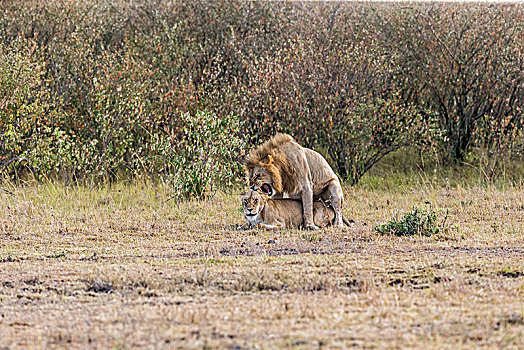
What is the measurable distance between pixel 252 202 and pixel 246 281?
3.27 metres

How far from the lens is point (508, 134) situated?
1669 centimetres

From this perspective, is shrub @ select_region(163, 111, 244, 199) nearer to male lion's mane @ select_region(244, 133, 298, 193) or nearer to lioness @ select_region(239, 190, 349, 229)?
male lion's mane @ select_region(244, 133, 298, 193)

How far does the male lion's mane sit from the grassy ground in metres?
0.69

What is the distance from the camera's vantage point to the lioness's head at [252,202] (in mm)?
10203

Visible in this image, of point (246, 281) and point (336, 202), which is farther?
point (336, 202)

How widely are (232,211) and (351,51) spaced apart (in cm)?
603

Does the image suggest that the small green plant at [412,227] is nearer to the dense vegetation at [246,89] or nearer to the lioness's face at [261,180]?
the lioness's face at [261,180]

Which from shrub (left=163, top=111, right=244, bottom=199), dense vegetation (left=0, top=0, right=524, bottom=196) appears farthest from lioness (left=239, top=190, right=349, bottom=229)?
dense vegetation (left=0, top=0, right=524, bottom=196)

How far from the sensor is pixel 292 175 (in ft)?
34.2

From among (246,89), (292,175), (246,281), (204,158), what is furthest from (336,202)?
(246,89)

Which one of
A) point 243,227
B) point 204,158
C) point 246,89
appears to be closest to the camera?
point 243,227

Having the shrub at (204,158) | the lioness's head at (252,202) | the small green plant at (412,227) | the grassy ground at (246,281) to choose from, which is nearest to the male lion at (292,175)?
the lioness's head at (252,202)

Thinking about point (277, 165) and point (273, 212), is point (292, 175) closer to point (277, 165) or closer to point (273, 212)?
point (277, 165)

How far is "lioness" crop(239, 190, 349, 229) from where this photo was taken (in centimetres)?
1027
